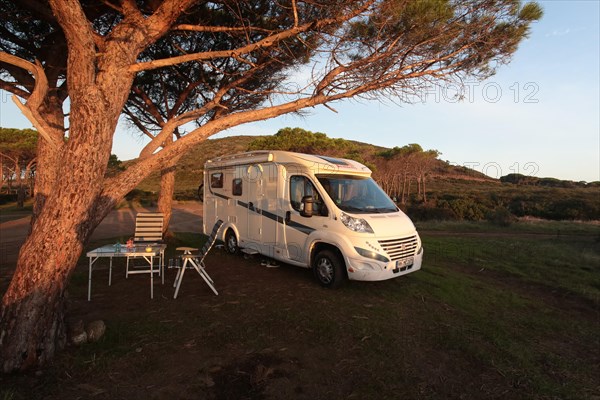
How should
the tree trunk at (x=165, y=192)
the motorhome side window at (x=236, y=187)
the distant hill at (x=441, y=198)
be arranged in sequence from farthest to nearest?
the distant hill at (x=441, y=198)
the tree trunk at (x=165, y=192)
the motorhome side window at (x=236, y=187)

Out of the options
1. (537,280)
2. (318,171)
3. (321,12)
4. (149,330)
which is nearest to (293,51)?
(321,12)

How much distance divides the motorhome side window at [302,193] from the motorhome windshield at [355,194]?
0.71 ft

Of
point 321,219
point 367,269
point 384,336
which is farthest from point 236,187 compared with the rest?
point 384,336

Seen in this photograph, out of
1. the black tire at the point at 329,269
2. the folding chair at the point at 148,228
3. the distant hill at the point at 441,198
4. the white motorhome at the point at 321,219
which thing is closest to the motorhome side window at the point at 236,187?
the white motorhome at the point at 321,219

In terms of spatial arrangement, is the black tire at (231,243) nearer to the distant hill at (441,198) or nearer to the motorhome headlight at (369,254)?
the motorhome headlight at (369,254)

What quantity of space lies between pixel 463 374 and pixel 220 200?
22.8 feet

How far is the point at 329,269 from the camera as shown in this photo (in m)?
5.98

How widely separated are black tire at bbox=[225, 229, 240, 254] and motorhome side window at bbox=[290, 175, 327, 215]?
99.8 inches

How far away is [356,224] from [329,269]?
0.95 m

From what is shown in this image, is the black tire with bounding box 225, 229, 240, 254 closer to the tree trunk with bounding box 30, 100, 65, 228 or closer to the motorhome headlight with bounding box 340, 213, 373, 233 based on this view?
the motorhome headlight with bounding box 340, 213, 373, 233

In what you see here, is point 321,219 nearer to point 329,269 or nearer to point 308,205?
point 308,205

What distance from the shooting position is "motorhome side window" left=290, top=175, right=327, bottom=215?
6195 mm

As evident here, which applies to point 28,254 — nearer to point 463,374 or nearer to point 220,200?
point 463,374

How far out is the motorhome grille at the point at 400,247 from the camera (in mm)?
5645
